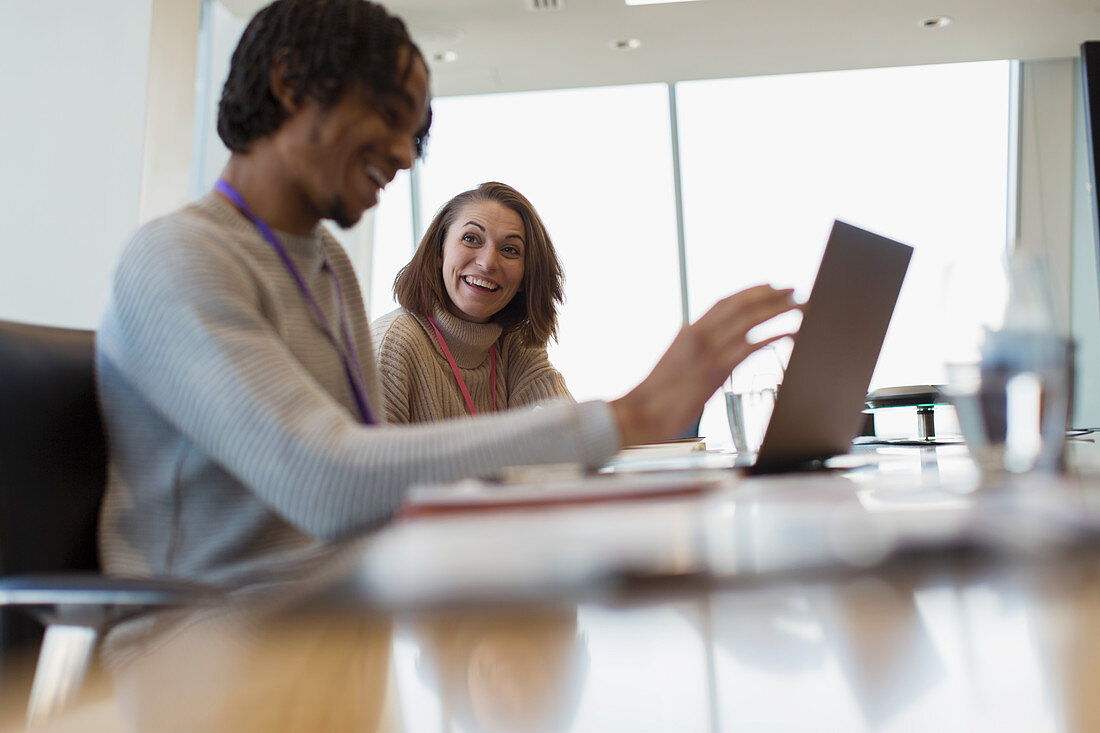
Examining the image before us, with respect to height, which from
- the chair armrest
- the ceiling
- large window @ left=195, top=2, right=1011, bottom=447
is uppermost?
the ceiling

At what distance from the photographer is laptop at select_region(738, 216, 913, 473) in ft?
2.90

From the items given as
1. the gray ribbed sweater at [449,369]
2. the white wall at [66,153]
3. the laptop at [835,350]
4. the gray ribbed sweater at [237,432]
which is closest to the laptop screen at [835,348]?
the laptop at [835,350]

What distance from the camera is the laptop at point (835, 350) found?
2.90ft

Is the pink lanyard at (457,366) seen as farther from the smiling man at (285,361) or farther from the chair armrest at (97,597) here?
the chair armrest at (97,597)

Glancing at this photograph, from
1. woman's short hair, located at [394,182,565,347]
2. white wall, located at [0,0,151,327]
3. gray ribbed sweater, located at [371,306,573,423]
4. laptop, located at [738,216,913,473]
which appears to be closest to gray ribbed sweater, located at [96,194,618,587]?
laptop, located at [738,216,913,473]

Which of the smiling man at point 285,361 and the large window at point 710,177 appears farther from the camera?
the large window at point 710,177

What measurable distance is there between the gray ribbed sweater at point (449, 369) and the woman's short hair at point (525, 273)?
4cm

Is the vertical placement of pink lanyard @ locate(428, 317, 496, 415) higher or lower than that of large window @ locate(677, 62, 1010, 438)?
lower

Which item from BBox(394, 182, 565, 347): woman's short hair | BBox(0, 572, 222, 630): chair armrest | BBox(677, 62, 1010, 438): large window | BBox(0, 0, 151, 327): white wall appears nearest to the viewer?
BBox(0, 572, 222, 630): chair armrest

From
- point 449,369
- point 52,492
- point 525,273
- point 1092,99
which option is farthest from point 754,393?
point 1092,99

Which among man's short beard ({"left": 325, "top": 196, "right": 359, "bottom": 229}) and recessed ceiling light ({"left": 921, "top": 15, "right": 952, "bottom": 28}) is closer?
man's short beard ({"left": 325, "top": 196, "right": 359, "bottom": 229})

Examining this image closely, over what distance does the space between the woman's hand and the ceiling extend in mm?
4396

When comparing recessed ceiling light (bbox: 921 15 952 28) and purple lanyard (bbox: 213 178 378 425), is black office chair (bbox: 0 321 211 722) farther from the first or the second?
recessed ceiling light (bbox: 921 15 952 28)

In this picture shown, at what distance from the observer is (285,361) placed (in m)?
0.80
